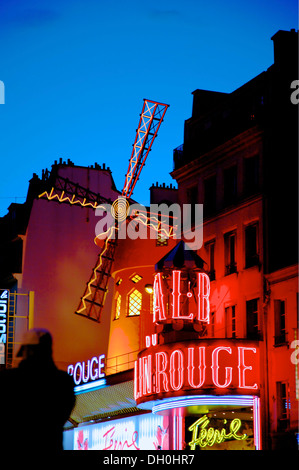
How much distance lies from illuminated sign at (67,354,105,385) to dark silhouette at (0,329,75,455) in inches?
807

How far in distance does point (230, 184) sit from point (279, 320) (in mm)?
4029

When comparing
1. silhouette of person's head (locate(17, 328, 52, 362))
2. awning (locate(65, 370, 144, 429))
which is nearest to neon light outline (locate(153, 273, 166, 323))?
awning (locate(65, 370, 144, 429))

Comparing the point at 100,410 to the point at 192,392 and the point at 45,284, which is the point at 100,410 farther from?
the point at 192,392

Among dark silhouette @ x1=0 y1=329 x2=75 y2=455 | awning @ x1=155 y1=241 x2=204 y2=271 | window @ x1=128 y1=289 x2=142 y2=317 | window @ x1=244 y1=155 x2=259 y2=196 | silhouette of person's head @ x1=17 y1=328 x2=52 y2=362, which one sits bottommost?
dark silhouette @ x1=0 y1=329 x2=75 y2=455

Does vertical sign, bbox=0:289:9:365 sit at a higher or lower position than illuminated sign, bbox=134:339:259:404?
higher

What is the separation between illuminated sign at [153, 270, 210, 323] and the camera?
18.9m

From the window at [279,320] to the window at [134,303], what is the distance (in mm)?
7662

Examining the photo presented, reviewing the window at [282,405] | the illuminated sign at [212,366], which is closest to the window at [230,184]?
the illuminated sign at [212,366]

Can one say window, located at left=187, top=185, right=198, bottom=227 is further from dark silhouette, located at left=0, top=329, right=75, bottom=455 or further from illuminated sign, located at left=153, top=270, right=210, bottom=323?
dark silhouette, located at left=0, top=329, right=75, bottom=455

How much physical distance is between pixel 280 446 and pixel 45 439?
1447 centimetres

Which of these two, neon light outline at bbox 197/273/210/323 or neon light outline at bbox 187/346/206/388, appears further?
neon light outline at bbox 197/273/210/323

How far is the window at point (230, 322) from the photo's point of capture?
1958 centimetres

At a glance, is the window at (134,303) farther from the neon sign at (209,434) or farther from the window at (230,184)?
the neon sign at (209,434)
